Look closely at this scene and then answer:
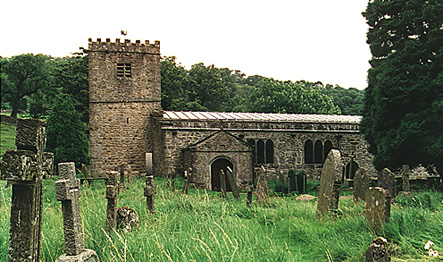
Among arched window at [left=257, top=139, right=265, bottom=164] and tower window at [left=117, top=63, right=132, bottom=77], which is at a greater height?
tower window at [left=117, top=63, right=132, bottom=77]

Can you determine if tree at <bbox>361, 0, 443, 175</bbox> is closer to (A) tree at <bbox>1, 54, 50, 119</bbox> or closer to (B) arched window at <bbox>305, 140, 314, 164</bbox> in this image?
(B) arched window at <bbox>305, 140, 314, 164</bbox>

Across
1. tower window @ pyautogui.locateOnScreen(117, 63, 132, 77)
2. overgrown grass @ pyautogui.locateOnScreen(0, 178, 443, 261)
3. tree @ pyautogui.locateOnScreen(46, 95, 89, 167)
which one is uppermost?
tower window @ pyautogui.locateOnScreen(117, 63, 132, 77)

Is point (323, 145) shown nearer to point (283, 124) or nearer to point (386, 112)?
point (283, 124)

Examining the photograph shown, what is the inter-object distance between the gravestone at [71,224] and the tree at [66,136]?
21317 millimetres

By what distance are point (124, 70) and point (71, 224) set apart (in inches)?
832

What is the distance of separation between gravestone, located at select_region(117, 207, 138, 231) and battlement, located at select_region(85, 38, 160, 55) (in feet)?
63.5

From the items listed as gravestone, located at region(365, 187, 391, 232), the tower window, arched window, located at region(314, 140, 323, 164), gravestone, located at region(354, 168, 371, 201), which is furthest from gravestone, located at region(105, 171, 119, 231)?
arched window, located at region(314, 140, 323, 164)

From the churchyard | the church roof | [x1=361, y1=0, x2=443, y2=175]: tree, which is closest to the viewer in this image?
the churchyard

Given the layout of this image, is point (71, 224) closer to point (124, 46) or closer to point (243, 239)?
point (243, 239)

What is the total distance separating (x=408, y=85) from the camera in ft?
50.3

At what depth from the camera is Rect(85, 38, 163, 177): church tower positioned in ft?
78.1

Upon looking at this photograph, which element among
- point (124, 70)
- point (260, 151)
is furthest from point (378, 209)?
point (124, 70)

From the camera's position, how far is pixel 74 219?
421 centimetres

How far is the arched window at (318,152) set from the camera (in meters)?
25.3
